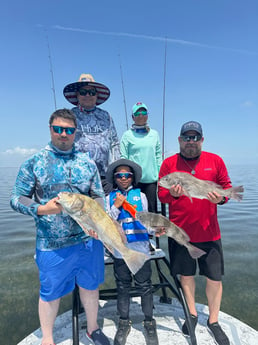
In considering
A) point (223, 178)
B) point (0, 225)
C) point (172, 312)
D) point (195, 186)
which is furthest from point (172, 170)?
point (0, 225)

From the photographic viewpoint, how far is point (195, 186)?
3.27m

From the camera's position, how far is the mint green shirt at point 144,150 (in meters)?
4.55

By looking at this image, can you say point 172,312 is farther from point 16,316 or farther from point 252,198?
point 252,198

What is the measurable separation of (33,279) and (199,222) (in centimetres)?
560

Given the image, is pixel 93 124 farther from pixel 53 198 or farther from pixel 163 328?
pixel 163 328

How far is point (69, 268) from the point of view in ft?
9.97

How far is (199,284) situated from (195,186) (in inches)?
173

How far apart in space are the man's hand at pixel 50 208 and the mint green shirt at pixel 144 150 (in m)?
2.25

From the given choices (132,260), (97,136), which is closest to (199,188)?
(132,260)

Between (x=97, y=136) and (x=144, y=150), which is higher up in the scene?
(x=97, y=136)

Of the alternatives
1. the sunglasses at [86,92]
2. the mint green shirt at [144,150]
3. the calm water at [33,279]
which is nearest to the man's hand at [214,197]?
the mint green shirt at [144,150]

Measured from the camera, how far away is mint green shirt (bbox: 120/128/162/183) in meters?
4.55

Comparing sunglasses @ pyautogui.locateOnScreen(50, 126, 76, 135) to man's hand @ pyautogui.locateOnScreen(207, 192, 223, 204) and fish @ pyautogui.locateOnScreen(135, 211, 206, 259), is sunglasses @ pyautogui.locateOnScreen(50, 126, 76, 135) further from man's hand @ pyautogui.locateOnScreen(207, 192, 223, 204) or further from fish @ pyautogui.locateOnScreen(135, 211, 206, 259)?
man's hand @ pyautogui.locateOnScreen(207, 192, 223, 204)

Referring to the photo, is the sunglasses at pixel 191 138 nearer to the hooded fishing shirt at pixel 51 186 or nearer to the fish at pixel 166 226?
the fish at pixel 166 226
